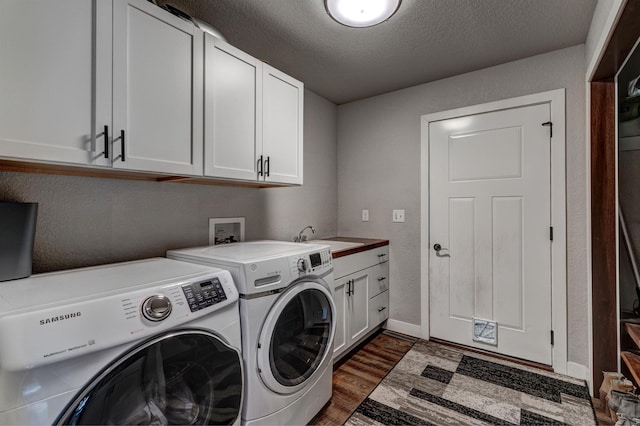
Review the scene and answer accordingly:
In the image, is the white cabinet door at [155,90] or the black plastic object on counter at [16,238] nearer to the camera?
the black plastic object on counter at [16,238]

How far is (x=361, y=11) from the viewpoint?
5.26ft

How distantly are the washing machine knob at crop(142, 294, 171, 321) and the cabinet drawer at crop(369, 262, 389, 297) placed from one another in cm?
183

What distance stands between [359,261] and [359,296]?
0.92 ft

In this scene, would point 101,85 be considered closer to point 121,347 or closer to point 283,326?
point 121,347

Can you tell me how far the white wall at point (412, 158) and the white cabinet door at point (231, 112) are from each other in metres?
1.49

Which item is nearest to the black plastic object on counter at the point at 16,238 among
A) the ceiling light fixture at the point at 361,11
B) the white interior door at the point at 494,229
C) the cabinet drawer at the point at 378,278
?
the ceiling light fixture at the point at 361,11

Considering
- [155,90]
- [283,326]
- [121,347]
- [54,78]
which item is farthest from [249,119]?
[121,347]

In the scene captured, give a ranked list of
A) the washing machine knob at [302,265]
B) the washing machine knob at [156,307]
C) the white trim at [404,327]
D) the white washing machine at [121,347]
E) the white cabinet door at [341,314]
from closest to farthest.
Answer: the white washing machine at [121,347] < the washing machine knob at [156,307] < the washing machine knob at [302,265] < the white cabinet door at [341,314] < the white trim at [404,327]

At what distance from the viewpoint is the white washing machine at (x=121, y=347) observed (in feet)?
2.36

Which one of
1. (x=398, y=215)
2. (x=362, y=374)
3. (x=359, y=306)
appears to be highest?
(x=398, y=215)

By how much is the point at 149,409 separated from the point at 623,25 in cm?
239

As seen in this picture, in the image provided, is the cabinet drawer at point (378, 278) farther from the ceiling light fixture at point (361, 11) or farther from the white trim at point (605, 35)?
the white trim at point (605, 35)

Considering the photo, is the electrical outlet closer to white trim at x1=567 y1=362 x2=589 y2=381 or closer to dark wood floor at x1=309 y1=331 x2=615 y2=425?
dark wood floor at x1=309 y1=331 x2=615 y2=425

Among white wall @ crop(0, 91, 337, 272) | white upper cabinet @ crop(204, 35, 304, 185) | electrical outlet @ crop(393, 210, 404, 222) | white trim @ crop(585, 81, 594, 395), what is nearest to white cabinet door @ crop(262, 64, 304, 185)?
white upper cabinet @ crop(204, 35, 304, 185)
